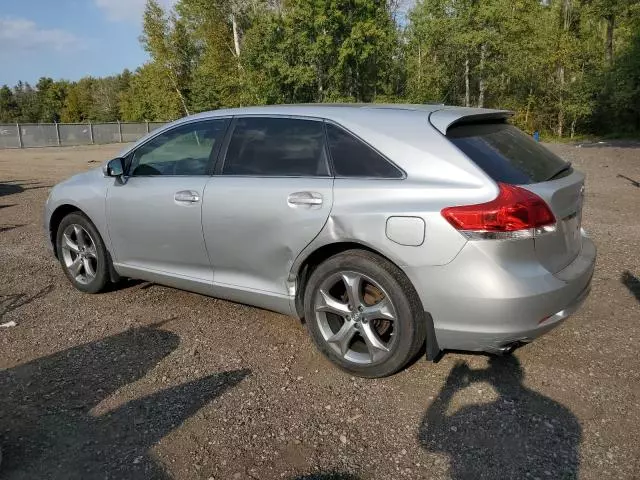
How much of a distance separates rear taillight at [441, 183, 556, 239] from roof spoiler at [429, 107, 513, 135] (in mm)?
556

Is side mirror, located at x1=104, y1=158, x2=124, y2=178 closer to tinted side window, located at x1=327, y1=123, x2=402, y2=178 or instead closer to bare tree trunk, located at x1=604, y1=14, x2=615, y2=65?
tinted side window, located at x1=327, y1=123, x2=402, y2=178

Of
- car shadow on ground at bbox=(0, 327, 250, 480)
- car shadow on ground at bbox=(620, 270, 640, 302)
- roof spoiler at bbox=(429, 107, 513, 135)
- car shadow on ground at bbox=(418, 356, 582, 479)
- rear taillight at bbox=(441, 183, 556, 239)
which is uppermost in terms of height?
roof spoiler at bbox=(429, 107, 513, 135)

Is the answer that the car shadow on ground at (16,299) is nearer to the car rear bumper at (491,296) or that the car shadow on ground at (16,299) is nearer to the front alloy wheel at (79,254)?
the front alloy wheel at (79,254)

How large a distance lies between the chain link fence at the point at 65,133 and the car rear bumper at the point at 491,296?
107ft

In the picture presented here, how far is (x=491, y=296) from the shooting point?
9.61 ft

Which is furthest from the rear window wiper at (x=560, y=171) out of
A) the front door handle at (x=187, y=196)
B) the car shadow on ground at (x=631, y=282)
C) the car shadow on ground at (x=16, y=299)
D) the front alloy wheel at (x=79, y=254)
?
the car shadow on ground at (x=16, y=299)

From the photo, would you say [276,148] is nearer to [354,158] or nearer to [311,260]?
[354,158]

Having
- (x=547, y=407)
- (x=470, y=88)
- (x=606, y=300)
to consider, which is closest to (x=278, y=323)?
(x=547, y=407)

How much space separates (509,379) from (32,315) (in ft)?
12.5

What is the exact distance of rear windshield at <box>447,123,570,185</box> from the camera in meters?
3.15

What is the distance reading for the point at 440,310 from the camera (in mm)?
3088

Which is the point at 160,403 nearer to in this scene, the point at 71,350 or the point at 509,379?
the point at 71,350

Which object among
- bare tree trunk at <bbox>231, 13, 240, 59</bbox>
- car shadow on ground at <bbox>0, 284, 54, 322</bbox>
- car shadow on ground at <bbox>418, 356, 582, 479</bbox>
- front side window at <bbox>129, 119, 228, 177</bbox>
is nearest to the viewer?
car shadow on ground at <bbox>418, 356, 582, 479</bbox>

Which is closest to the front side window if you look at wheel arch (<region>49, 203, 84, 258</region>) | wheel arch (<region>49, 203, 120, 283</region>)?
wheel arch (<region>49, 203, 120, 283</region>)
